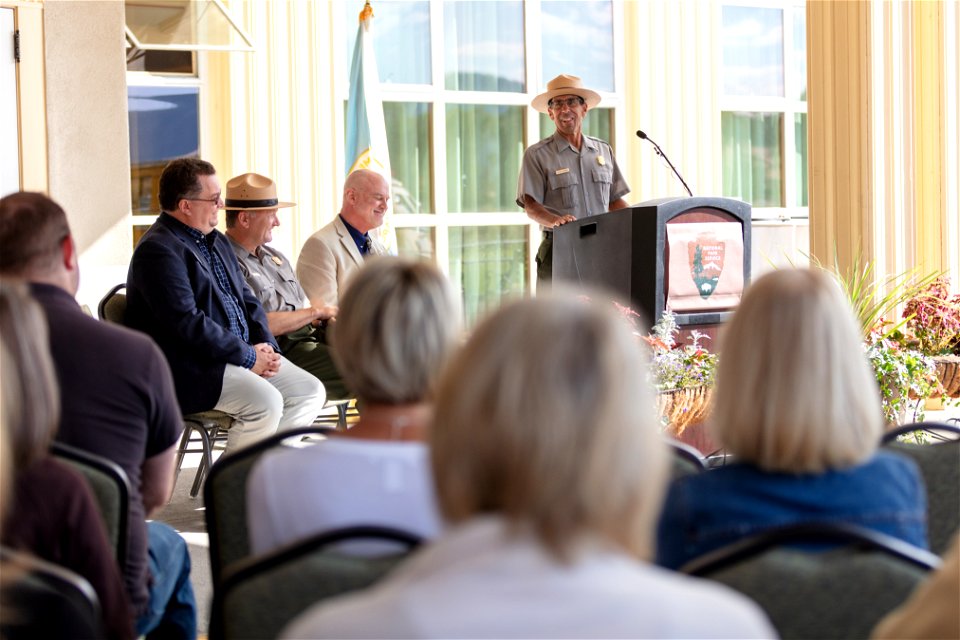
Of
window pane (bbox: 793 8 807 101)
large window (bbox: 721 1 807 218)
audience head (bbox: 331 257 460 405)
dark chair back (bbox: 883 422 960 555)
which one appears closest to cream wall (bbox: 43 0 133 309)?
audience head (bbox: 331 257 460 405)

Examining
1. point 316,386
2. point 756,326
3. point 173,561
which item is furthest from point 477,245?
point 756,326

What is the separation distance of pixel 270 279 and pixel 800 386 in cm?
394

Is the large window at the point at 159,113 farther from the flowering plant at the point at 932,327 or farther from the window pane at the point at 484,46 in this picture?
the flowering plant at the point at 932,327

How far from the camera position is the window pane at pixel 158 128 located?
949 centimetres

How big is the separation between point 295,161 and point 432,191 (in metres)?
1.53

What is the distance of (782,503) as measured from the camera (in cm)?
155

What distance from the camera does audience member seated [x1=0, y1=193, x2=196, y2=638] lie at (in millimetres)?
2227

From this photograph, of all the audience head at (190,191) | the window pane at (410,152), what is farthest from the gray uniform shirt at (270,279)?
the window pane at (410,152)

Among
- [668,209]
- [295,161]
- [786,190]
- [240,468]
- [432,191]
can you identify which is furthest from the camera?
[786,190]

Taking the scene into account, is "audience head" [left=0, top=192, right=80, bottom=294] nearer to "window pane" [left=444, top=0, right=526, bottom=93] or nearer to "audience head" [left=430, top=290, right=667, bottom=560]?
"audience head" [left=430, top=290, right=667, bottom=560]

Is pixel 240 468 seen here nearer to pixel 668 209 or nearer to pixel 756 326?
pixel 756 326

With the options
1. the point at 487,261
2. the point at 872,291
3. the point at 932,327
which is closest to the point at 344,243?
the point at 932,327

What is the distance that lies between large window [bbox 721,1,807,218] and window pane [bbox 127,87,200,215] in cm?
503

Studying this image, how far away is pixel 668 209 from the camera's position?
17.9 ft
